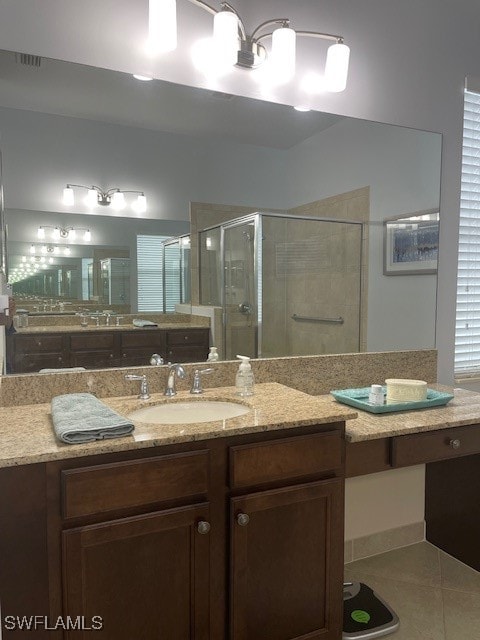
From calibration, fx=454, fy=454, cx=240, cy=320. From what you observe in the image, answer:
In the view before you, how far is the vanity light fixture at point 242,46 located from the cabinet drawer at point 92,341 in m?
1.09

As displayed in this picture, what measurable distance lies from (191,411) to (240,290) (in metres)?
0.59

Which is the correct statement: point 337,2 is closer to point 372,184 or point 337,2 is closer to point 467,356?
point 372,184

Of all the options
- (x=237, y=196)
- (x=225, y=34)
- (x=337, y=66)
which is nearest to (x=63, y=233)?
(x=237, y=196)

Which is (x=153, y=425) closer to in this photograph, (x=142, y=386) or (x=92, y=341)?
(x=142, y=386)

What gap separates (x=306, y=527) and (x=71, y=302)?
1144 mm

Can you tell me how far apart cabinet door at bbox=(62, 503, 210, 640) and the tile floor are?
1.01m

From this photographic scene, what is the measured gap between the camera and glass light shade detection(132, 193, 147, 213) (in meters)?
1.79

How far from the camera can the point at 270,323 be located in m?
2.06

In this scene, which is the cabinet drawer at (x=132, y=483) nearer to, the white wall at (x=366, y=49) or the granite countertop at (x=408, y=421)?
the granite countertop at (x=408, y=421)

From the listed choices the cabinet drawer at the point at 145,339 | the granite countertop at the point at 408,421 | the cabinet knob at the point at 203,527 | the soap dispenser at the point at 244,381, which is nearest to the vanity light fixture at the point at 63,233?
the cabinet drawer at the point at 145,339

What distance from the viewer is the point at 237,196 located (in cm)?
194

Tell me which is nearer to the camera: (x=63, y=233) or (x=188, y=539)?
(x=188, y=539)

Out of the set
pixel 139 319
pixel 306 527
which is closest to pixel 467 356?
pixel 306 527

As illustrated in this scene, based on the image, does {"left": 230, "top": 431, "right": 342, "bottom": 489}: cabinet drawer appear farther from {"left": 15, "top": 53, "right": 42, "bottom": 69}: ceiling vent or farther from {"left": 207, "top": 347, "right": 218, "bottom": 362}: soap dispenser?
{"left": 15, "top": 53, "right": 42, "bottom": 69}: ceiling vent
